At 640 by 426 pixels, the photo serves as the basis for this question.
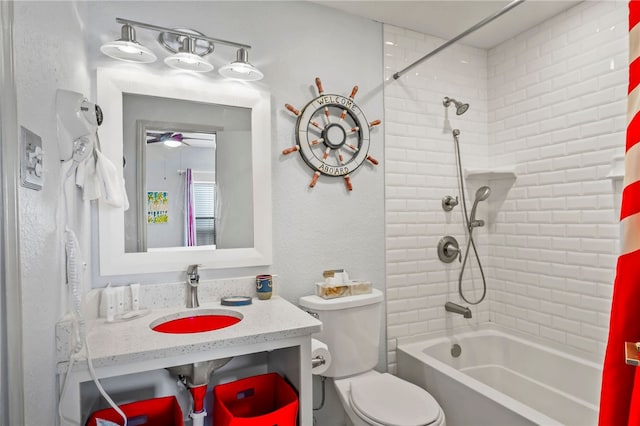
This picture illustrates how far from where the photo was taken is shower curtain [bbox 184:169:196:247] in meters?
1.78

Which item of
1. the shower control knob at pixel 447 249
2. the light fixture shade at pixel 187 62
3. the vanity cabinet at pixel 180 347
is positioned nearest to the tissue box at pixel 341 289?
the vanity cabinet at pixel 180 347

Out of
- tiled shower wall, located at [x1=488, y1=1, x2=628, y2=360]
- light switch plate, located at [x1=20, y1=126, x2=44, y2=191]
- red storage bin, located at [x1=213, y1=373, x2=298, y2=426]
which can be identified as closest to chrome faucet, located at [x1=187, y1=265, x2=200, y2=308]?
red storage bin, located at [x1=213, y1=373, x2=298, y2=426]

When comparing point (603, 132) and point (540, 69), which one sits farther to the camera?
point (540, 69)

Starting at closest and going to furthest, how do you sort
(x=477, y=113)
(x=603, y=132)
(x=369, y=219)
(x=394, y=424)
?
(x=394, y=424)
(x=603, y=132)
(x=369, y=219)
(x=477, y=113)

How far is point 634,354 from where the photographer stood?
0.49 m

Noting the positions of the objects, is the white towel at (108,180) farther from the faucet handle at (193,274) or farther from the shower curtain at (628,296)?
the shower curtain at (628,296)

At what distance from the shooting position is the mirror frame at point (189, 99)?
161 centimetres

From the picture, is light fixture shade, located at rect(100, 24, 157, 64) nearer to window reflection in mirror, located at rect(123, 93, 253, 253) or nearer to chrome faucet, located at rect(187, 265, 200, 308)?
window reflection in mirror, located at rect(123, 93, 253, 253)

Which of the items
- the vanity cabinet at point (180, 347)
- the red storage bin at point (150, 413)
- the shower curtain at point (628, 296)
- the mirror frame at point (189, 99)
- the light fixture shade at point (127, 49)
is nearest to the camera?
the shower curtain at point (628, 296)

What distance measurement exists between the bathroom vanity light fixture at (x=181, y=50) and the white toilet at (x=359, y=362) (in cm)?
117

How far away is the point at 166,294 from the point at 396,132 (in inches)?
62.7

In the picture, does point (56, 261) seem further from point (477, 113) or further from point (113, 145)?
point (477, 113)

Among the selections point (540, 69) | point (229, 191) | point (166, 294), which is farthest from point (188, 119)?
point (540, 69)

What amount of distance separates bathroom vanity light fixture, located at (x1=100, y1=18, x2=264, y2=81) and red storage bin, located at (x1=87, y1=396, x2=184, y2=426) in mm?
1407
